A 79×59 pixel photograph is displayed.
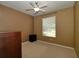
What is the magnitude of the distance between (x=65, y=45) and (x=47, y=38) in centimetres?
142

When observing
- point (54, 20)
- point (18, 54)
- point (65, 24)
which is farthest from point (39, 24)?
point (18, 54)

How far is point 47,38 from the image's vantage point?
18.0 ft

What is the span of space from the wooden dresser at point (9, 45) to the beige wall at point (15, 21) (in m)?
3.49

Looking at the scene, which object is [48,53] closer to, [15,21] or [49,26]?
[49,26]

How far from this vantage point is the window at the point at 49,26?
202 inches

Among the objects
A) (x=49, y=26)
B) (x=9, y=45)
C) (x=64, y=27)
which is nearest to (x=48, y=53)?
(x=64, y=27)

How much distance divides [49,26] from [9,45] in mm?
4257

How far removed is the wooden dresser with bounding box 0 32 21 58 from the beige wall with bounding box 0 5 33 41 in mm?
3485

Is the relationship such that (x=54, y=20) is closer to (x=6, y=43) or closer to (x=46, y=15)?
(x=46, y=15)

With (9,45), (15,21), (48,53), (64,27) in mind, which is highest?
(15,21)

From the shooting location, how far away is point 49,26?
17.8 feet

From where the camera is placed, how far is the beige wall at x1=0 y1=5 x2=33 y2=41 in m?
4.67

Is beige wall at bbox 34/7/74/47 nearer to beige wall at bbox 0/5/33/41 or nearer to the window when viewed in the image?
the window

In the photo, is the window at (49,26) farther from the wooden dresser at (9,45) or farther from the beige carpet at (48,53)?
the wooden dresser at (9,45)
